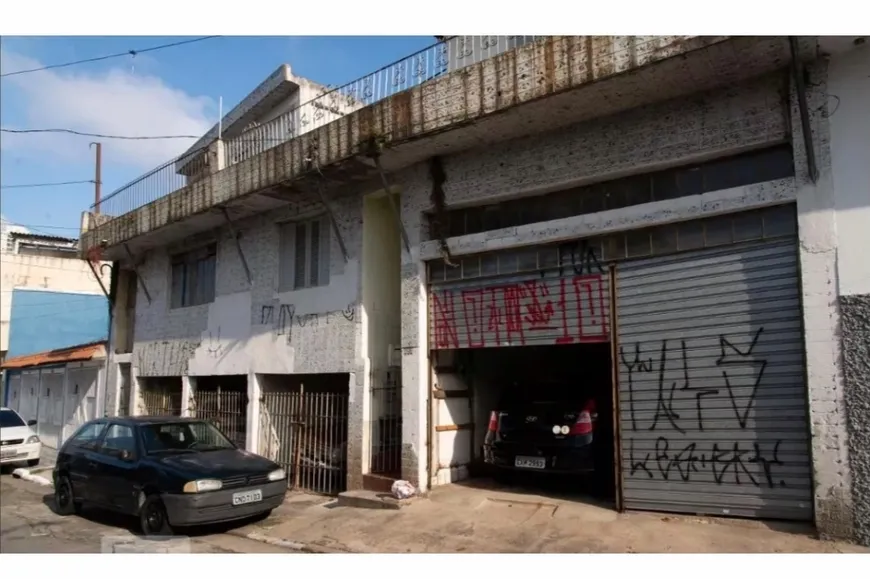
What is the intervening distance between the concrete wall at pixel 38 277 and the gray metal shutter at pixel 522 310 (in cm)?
→ 2271

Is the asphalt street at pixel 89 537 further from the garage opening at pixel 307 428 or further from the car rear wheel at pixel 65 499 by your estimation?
the garage opening at pixel 307 428

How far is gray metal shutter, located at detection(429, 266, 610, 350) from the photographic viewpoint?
292 inches

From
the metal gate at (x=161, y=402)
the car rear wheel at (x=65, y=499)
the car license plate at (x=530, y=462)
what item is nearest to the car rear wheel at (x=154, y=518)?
the car rear wheel at (x=65, y=499)

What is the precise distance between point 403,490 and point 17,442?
11.3 meters

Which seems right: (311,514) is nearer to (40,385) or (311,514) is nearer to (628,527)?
(628,527)

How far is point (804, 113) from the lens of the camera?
582 centimetres

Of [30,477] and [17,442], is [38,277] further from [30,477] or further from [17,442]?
[30,477]

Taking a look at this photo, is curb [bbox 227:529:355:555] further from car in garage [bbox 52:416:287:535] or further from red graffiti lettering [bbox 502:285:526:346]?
red graffiti lettering [bbox 502:285:526:346]

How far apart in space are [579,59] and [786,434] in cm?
417

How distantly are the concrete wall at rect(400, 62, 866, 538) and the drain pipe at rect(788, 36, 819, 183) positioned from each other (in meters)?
0.07

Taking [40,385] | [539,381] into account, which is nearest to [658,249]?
[539,381]

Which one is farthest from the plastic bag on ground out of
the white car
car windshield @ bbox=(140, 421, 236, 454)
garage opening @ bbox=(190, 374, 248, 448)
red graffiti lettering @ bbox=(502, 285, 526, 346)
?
the white car

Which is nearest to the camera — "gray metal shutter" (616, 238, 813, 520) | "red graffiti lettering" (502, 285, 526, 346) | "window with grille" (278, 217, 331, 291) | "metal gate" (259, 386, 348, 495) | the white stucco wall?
the white stucco wall

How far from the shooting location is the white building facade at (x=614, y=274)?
19.1 ft
